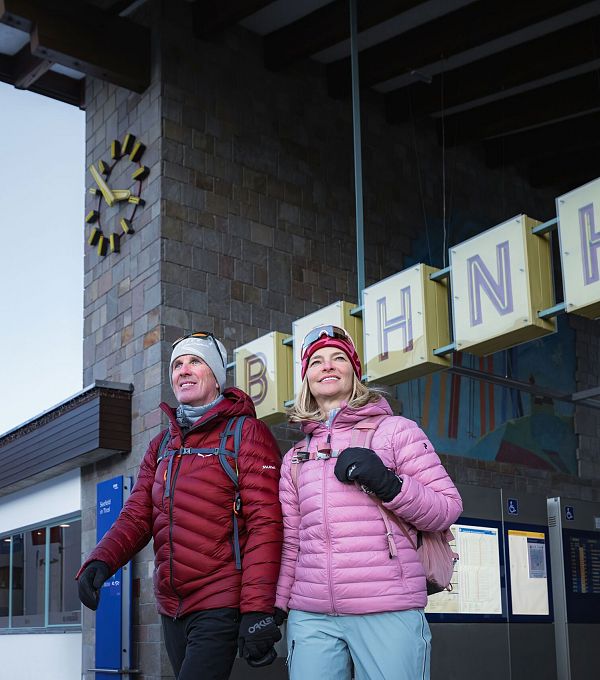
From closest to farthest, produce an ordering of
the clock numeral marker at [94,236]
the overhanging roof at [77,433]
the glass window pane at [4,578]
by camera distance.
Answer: the overhanging roof at [77,433] → the clock numeral marker at [94,236] → the glass window pane at [4,578]

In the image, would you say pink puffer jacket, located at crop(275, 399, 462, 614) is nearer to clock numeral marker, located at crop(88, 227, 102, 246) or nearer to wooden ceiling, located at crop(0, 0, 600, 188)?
wooden ceiling, located at crop(0, 0, 600, 188)

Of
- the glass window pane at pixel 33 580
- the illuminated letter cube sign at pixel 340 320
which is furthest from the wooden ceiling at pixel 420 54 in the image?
the glass window pane at pixel 33 580

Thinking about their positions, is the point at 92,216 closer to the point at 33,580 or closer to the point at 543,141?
the point at 33,580

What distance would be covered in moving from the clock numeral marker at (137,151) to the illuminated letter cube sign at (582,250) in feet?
15.3

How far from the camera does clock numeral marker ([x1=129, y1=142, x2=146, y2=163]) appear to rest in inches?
368

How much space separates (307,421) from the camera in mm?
3170

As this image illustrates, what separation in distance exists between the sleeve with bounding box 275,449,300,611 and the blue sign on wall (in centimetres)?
552

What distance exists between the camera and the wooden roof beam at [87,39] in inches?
344

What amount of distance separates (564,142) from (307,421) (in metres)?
9.58

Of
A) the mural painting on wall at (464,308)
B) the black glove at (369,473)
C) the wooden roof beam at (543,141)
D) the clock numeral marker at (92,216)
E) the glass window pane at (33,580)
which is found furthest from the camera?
the wooden roof beam at (543,141)

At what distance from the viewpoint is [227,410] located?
3.41m

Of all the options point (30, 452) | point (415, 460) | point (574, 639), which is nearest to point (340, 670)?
point (415, 460)

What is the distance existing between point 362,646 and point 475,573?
14.8ft

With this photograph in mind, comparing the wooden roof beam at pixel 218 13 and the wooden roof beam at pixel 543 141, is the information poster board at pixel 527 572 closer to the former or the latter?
the wooden roof beam at pixel 218 13
